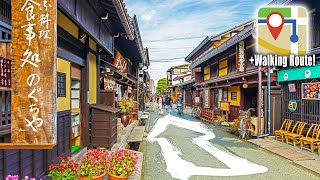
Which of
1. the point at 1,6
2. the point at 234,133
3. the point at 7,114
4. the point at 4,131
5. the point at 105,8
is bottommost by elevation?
the point at 234,133

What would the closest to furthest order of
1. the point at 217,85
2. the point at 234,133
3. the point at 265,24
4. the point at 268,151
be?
the point at 268,151, the point at 265,24, the point at 234,133, the point at 217,85

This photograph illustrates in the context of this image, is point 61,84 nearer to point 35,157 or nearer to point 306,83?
point 35,157

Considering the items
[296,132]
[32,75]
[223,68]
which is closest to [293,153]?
[296,132]

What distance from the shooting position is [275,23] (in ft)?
40.0

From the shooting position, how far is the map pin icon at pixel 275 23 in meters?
11.9

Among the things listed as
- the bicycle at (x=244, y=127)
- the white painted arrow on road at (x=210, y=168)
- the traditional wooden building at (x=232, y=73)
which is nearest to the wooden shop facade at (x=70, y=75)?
the white painted arrow on road at (x=210, y=168)

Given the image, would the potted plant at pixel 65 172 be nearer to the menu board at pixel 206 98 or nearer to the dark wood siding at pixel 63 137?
the dark wood siding at pixel 63 137

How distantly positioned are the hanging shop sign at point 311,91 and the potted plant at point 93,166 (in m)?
9.03

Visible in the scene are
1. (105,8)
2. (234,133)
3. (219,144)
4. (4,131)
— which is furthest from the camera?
(234,133)

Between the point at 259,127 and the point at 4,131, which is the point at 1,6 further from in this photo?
the point at 259,127

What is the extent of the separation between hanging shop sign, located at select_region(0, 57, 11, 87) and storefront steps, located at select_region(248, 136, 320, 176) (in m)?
8.11

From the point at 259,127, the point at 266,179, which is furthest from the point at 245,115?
the point at 266,179

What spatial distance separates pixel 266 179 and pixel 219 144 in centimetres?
472

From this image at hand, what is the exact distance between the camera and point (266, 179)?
21.9 ft
